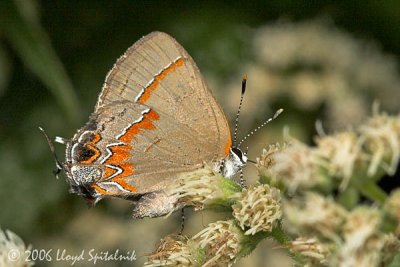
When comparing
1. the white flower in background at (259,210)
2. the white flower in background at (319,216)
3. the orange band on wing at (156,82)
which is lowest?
the white flower in background at (319,216)

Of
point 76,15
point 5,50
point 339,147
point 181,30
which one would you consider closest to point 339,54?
point 181,30

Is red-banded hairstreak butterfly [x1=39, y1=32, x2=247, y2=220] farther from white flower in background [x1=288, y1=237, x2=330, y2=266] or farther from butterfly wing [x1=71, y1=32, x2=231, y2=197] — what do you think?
white flower in background [x1=288, y1=237, x2=330, y2=266]

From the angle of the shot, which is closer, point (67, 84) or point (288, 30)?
point (67, 84)

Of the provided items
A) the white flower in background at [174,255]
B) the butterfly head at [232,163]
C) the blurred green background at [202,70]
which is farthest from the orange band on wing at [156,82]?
the blurred green background at [202,70]

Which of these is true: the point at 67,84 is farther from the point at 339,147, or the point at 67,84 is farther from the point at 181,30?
the point at 339,147

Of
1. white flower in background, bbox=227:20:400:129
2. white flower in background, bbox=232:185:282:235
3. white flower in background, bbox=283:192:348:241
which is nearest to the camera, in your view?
white flower in background, bbox=283:192:348:241

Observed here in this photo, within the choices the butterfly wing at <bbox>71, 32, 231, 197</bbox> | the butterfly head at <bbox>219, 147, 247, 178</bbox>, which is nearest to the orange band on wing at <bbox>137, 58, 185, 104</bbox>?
the butterfly wing at <bbox>71, 32, 231, 197</bbox>

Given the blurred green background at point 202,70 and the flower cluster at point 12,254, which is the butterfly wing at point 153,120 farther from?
the blurred green background at point 202,70
